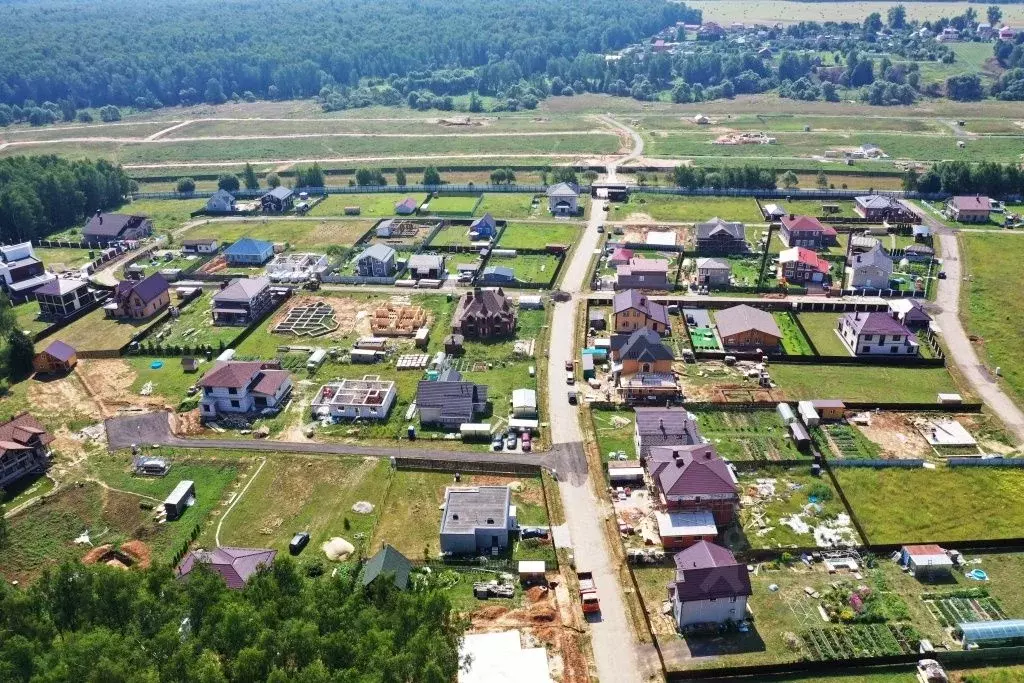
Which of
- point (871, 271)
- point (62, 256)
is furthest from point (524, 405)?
point (62, 256)

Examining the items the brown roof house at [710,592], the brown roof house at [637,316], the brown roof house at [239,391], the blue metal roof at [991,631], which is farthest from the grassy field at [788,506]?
the brown roof house at [239,391]

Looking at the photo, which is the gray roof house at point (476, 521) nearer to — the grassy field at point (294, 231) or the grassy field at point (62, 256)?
the grassy field at point (294, 231)

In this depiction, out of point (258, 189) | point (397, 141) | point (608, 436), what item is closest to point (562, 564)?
point (608, 436)

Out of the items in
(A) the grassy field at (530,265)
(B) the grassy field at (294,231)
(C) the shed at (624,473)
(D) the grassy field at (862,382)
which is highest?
(B) the grassy field at (294,231)

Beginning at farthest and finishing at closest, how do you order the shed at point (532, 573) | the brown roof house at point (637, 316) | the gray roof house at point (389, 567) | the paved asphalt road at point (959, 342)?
the brown roof house at point (637, 316) → the paved asphalt road at point (959, 342) → the shed at point (532, 573) → the gray roof house at point (389, 567)

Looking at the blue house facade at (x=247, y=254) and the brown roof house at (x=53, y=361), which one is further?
the blue house facade at (x=247, y=254)

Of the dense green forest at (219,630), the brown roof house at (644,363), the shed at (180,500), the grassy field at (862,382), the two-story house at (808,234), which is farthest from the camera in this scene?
the two-story house at (808,234)

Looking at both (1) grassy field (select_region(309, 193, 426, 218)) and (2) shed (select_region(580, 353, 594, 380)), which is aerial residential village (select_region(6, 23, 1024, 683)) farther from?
(1) grassy field (select_region(309, 193, 426, 218))

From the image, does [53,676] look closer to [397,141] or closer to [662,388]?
[662,388]

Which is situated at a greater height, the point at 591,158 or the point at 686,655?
the point at 591,158
